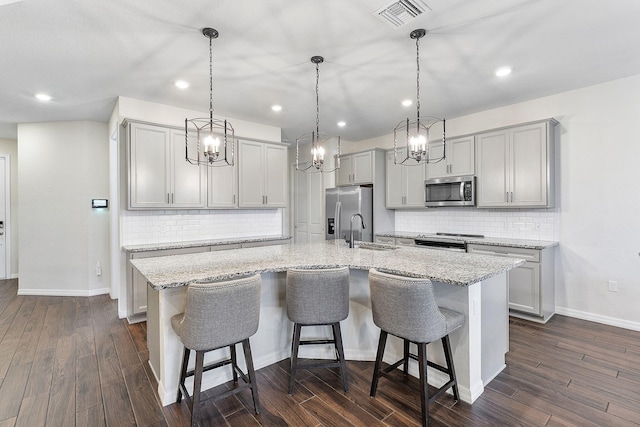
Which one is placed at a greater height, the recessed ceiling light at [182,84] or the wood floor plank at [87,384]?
the recessed ceiling light at [182,84]

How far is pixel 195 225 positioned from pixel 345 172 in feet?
9.18

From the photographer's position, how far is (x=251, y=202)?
484 cm

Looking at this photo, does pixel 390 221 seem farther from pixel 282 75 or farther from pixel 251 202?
pixel 282 75

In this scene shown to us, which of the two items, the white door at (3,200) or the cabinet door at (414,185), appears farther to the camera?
the white door at (3,200)

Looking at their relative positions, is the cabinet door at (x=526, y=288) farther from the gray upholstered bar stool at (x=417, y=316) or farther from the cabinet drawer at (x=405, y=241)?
the gray upholstered bar stool at (x=417, y=316)

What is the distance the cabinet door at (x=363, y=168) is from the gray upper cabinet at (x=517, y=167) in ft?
5.57

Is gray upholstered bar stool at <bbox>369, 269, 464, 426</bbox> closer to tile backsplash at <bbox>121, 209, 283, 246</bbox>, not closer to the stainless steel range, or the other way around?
the stainless steel range

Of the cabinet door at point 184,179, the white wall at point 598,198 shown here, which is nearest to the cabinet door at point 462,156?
the white wall at point 598,198

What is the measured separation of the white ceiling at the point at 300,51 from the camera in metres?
2.26

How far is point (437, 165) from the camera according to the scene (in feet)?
15.8

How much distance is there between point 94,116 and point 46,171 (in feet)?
4.08

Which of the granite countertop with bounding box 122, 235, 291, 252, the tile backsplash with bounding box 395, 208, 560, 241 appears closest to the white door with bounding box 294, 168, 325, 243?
the tile backsplash with bounding box 395, 208, 560, 241

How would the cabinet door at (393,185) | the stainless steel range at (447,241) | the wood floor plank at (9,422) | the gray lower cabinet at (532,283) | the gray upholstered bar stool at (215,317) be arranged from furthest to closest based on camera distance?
the cabinet door at (393,185)
the stainless steel range at (447,241)
the gray lower cabinet at (532,283)
the wood floor plank at (9,422)
the gray upholstered bar stool at (215,317)

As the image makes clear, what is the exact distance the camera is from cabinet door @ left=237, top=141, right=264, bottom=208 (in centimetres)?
471
